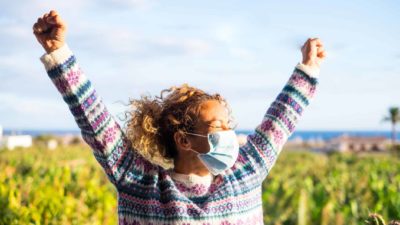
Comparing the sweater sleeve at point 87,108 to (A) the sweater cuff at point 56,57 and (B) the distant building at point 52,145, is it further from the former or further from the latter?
(B) the distant building at point 52,145

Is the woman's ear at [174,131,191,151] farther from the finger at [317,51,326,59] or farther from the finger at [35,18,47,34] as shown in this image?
the finger at [317,51,326,59]

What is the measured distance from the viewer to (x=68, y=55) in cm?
258

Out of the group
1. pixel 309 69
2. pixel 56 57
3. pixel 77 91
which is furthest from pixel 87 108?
pixel 309 69

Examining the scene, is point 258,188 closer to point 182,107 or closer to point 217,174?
point 217,174

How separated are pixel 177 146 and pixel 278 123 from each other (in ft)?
1.58

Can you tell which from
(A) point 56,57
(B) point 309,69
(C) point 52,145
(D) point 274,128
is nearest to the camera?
(A) point 56,57

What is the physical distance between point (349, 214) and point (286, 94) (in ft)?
8.53

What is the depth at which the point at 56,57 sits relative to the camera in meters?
2.56

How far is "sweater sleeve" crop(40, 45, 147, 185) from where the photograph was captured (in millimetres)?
2564

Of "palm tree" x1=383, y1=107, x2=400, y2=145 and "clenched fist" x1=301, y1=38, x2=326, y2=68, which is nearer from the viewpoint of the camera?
"clenched fist" x1=301, y1=38, x2=326, y2=68

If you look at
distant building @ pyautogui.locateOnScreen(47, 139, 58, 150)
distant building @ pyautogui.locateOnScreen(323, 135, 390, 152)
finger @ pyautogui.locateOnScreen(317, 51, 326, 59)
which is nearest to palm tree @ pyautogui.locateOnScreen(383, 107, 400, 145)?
distant building @ pyautogui.locateOnScreen(323, 135, 390, 152)

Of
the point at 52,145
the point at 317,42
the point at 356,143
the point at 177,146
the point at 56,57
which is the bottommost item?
the point at 52,145

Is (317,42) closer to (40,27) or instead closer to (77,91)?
(77,91)

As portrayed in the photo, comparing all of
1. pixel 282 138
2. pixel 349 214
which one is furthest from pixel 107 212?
pixel 282 138
